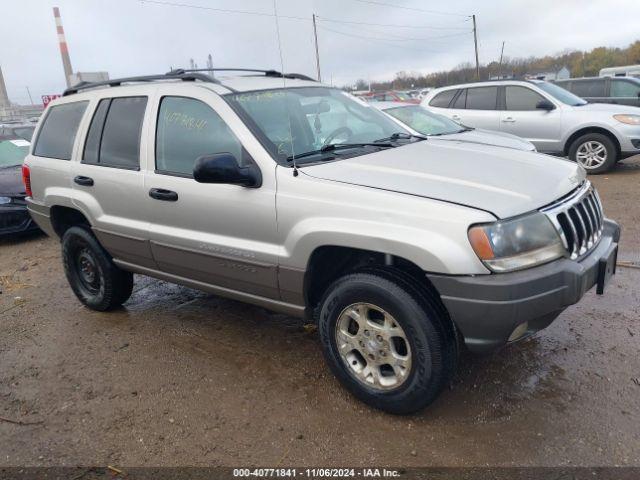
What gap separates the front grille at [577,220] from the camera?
2.60 meters

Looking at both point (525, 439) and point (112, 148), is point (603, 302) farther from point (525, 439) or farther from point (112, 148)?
point (112, 148)

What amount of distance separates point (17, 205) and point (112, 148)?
414cm

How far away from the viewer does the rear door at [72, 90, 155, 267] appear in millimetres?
3758

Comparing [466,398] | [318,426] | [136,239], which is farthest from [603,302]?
[136,239]

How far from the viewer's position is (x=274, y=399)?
3.11m

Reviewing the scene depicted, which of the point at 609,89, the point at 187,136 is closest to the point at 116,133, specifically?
the point at 187,136

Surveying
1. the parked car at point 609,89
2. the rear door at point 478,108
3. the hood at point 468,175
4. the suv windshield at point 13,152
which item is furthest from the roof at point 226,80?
the parked car at point 609,89

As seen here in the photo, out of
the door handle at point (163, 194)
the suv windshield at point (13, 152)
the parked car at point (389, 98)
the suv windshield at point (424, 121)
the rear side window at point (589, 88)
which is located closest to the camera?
the door handle at point (163, 194)

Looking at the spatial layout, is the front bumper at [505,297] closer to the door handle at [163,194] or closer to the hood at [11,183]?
the door handle at [163,194]

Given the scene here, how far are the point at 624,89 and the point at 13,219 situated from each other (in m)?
12.4

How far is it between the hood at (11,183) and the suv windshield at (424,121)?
17.2 ft

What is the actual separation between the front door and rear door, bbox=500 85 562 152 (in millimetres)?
7463

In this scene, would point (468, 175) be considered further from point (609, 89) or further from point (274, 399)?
point (609, 89)

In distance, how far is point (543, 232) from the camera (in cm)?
251
